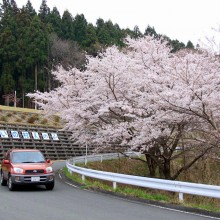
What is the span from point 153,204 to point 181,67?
18.1 feet

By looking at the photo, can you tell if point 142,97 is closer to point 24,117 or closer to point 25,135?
point 25,135

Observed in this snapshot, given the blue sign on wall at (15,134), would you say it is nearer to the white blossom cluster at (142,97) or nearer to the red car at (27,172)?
the white blossom cluster at (142,97)

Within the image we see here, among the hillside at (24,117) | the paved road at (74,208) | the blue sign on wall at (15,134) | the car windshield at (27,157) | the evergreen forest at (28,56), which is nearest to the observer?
the paved road at (74,208)

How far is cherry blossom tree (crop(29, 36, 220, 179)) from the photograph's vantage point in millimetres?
13820

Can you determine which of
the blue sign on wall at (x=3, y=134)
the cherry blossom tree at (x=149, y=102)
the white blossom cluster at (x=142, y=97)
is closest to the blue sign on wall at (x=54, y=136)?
the blue sign on wall at (x=3, y=134)

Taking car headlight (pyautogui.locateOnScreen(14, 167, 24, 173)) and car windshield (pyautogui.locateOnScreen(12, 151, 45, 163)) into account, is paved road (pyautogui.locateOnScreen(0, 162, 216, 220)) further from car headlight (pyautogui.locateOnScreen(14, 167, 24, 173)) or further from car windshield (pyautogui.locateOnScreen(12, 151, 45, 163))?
car windshield (pyautogui.locateOnScreen(12, 151, 45, 163))

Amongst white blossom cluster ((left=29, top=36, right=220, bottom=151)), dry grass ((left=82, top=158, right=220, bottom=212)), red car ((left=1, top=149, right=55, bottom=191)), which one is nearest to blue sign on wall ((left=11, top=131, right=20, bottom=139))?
dry grass ((left=82, top=158, right=220, bottom=212))

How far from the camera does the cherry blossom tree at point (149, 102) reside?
13820 millimetres

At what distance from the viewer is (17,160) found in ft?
48.5

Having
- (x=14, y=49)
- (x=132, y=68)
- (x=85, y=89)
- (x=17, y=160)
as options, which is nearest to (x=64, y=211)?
(x=17, y=160)

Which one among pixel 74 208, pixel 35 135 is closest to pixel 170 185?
pixel 74 208

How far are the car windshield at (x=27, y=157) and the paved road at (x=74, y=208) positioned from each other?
1838 mm

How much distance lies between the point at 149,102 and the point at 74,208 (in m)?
7.20

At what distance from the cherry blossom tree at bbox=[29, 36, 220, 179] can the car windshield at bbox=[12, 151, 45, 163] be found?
377 cm
